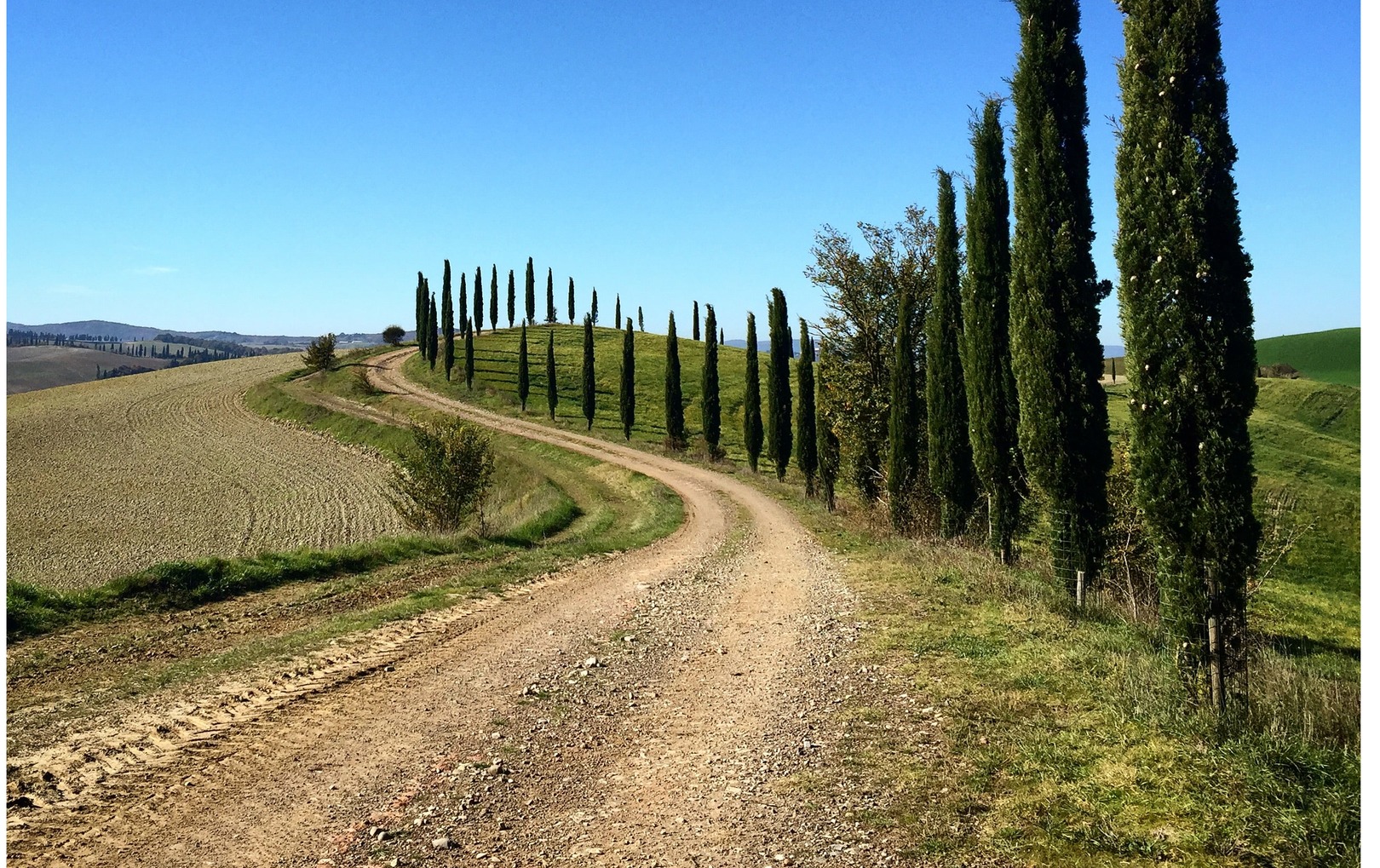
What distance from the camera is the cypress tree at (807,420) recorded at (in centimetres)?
2988

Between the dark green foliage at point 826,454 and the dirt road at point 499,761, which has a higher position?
the dark green foliage at point 826,454

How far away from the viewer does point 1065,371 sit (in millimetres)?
12305

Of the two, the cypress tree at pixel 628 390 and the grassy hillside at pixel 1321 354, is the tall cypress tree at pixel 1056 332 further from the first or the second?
the grassy hillside at pixel 1321 354

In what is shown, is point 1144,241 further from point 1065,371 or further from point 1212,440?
point 1065,371

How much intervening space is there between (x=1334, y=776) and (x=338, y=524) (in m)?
27.9

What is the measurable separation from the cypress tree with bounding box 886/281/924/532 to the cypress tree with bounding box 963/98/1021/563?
4135 mm

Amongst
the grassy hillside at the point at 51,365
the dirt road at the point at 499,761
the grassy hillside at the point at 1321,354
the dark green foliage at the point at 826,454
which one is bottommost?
the dirt road at the point at 499,761

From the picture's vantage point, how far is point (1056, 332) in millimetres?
12156

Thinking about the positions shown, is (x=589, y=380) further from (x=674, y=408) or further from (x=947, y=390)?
(x=947, y=390)

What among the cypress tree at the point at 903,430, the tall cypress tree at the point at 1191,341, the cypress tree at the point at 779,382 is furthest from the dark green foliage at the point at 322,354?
the tall cypress tree at the point at 1191,341

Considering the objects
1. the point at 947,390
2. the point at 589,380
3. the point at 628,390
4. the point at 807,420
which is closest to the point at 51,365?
the point at 589,380

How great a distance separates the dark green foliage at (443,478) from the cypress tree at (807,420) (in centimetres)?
1400

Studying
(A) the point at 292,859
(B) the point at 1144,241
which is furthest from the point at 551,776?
(B) the point at 1144,241
